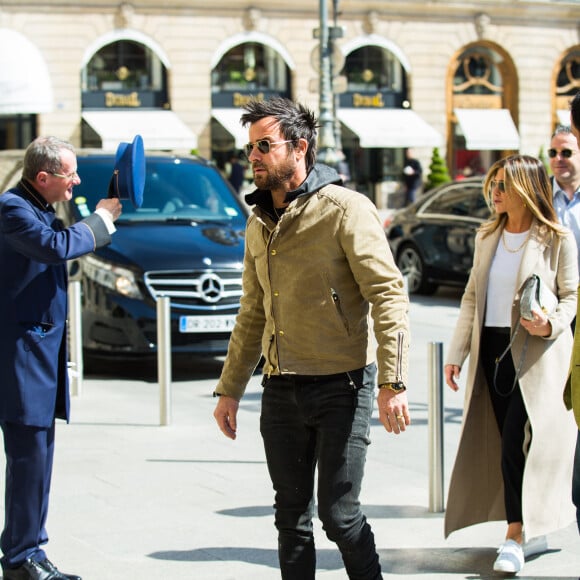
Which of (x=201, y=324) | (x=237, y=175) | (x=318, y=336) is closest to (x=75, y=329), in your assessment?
(x=201, y=324)

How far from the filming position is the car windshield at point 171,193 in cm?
1062

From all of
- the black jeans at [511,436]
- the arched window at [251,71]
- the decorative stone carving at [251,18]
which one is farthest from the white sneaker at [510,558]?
the decorative stone carving at [251,18]

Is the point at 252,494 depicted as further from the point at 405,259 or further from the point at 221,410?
the point at 405,259

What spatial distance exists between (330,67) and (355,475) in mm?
21312

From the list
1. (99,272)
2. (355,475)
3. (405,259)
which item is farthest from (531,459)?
(405,259)

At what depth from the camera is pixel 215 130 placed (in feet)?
116

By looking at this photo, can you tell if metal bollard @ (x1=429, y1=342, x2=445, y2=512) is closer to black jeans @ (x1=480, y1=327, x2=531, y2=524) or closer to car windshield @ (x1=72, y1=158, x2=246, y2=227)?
black jeans @ (x1=480, y1=327, x2=531, y2=524)

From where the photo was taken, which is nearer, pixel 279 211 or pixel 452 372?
pixel 279 211

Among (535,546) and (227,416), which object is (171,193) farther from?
(227,416)

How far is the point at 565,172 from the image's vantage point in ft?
19.2

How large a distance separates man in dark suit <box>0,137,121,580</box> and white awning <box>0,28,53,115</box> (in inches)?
730

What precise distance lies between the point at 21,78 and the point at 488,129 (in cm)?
1826

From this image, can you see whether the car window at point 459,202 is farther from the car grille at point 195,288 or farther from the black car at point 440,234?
the car grille at point 195,288

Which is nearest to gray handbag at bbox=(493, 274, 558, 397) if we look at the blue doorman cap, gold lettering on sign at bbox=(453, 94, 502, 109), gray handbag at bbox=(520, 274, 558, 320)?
gray handbag at bbox=(520, 274, 558, 320)
